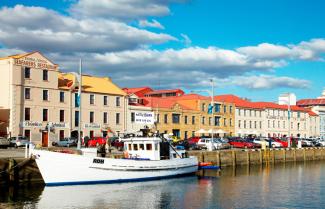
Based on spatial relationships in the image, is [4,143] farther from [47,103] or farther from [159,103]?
[159,103]

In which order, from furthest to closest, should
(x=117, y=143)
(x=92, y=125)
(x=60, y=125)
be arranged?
(x=92, y=125) → (x=60, y=125) → (x=117, y=143)

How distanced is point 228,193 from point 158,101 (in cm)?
5137

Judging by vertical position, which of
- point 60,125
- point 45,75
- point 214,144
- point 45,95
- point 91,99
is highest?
point 45,75

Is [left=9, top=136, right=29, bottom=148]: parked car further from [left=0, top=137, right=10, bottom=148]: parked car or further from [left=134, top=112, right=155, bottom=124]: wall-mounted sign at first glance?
[left=134, top=112, right=155, bottom=124]: wall-mounted sign

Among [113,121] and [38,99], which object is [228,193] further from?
[113,121]

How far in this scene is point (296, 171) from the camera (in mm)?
53688

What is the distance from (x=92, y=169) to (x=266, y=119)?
75.7 metres

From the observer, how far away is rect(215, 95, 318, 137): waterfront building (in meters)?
103

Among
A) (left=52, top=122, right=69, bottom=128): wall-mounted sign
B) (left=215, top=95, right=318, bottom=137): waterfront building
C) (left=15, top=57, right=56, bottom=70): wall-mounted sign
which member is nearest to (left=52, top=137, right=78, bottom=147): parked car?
(left=52, top=122, right=69, bottom=128): wall-mounted sign

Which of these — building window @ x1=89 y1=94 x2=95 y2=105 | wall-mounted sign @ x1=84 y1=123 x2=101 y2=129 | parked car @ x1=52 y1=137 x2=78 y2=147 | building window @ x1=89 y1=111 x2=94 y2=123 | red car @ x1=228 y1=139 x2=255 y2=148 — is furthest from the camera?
building window @ x1=89 y1=94 x2=95 y2=105

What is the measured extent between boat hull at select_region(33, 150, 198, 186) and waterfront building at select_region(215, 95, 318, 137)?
60968 mm

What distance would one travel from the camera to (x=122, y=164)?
3953 cm

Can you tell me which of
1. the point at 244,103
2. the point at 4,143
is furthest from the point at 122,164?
the point at 244,103

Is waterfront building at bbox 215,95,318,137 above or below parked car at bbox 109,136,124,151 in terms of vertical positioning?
above
